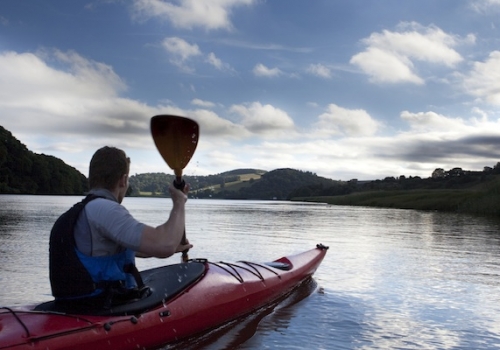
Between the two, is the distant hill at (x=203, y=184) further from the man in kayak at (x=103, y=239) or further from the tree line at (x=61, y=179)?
the man in kayak at (x=103, y=239)

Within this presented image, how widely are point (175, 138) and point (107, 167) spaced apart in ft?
2.70

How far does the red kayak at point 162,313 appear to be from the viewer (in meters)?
3.97

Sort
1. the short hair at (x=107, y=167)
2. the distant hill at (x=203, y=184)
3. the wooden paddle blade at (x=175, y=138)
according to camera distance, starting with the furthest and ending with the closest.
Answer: the distant hill at (x=203, y=184) < the wooden paddle blade at (x=175, y=138) < the short hair at (x=107, y=167)

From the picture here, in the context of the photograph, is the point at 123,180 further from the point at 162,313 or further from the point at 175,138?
the point at 162,313

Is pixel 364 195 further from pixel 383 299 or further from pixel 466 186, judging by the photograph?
pixel 383 299

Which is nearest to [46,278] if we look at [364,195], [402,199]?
[402,199]

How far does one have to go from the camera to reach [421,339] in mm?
5934

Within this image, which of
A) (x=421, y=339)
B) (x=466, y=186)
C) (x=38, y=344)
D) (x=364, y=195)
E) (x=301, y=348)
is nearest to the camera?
(x=38, y=344)

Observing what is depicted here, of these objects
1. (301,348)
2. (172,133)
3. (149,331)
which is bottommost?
(301,348)

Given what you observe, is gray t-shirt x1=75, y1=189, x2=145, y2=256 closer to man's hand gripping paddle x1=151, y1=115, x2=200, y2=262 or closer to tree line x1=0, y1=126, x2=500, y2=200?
man's hand gripping paddle x1=151, y1=115, x2=200, y2=262

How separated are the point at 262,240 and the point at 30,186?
84144mm

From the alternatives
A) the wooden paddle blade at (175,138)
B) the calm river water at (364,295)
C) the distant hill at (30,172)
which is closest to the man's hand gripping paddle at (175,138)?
the wooden paddle blade at (175,138)

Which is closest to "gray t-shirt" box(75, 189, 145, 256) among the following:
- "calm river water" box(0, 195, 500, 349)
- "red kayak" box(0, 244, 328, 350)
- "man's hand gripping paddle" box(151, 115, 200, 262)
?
"red kayak" box(0, 244, 328, 350)

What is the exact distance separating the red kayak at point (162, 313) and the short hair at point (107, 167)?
1.16 m
